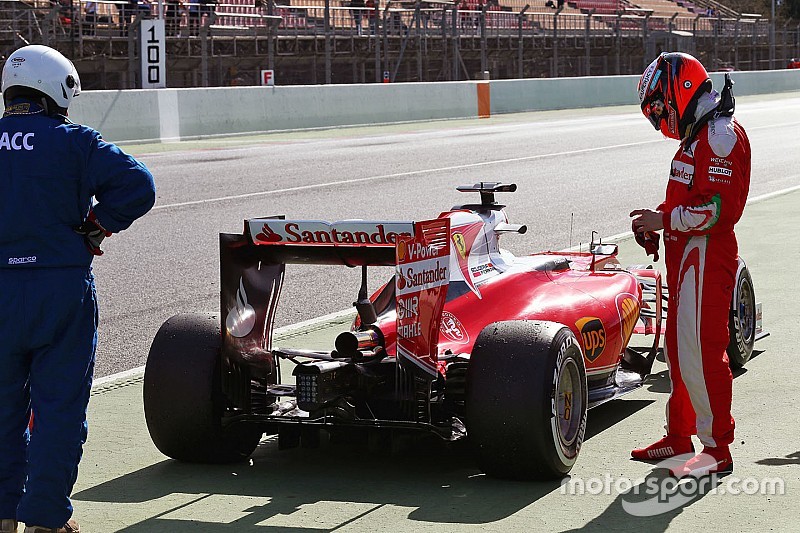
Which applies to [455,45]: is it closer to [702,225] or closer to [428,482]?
[702,225]

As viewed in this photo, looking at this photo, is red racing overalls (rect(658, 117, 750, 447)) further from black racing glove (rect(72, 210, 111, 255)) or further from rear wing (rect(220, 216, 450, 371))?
black racing glove (rect(72, 210, 111, 255))

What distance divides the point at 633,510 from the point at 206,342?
1.89 metres

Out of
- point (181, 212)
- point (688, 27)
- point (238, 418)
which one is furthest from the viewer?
point (688, 27)

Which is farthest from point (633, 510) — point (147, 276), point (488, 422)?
point (147, 276)

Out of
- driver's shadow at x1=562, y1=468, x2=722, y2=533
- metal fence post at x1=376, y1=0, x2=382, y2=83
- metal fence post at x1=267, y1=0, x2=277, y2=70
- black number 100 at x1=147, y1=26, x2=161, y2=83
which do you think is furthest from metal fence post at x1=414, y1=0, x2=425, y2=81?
driver's shadow at x1=562, y1=468, x2=722, y2=533

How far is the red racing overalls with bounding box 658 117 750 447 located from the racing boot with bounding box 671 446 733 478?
4 cm

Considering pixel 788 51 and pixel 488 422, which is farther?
pixel 788 51

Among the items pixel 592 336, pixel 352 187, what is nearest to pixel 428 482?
pixel 592 336

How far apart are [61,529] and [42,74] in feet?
5.08

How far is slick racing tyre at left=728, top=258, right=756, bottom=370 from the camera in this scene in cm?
693

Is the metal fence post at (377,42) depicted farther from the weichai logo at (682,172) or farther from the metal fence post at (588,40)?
the weichai logo at (682,172)

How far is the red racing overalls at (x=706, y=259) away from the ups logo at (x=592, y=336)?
65 cm

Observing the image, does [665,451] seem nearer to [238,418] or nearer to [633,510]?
[633,510]

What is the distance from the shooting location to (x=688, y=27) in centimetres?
5938
